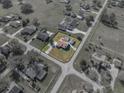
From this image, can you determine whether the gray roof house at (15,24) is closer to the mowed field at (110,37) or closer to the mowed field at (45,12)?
the mowed field at (45,12)

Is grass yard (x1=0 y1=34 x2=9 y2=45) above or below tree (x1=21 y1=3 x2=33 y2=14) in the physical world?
below

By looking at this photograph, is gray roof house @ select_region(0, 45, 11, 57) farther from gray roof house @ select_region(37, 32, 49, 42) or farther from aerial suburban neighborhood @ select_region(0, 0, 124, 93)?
gray roof house @ select_region(37, 32, 49, 42)

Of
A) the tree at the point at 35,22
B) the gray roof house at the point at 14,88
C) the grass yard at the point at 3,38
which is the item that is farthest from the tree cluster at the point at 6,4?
the gray roof house at the point at 14,88

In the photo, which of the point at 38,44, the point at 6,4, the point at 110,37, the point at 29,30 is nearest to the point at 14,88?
the point at 38,44

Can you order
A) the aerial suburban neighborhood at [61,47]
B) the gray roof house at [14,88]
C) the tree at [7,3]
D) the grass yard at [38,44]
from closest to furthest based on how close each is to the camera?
the gray roof house at [14,88] < the aerial suburban neighborhood at [61,47] < the grass yard at [38,44] < the tree at [7,3]

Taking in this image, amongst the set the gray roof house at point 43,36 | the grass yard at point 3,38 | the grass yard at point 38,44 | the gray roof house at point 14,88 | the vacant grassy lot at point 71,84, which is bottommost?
the vacant grassy lot at point 71,84

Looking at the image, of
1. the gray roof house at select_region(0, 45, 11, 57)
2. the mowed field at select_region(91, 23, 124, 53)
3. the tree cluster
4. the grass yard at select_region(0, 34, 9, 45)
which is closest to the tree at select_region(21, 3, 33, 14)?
the tree cluster

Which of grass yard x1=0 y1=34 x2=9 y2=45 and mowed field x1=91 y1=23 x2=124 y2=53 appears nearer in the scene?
grass yard x1=0 y1=34 x2=9 y2=45

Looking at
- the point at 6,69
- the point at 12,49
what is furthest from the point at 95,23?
the point at 6,69

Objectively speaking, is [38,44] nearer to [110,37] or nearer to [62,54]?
[62,54]
